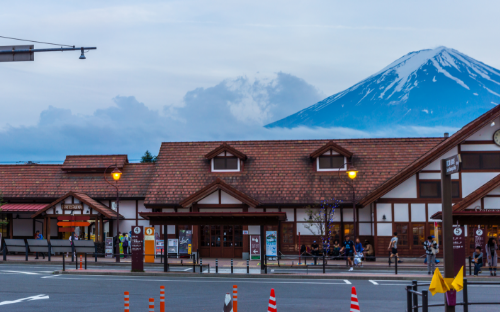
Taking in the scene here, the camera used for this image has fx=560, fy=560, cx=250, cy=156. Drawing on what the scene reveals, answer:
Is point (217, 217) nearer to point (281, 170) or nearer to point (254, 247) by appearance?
point (254, 247)

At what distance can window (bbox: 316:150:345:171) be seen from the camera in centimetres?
3553

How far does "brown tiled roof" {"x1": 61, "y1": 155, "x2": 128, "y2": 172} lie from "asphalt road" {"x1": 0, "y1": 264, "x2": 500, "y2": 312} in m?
15.1

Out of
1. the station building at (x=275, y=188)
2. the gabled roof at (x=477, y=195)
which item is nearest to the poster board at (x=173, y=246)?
the station building at (x=275, y=188)

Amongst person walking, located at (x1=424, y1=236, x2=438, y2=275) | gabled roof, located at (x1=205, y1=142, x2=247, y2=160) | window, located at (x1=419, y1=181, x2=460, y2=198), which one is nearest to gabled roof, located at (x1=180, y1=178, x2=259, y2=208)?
gabled roof, located at (x1=205, y1=142, x2=247, y2=160)

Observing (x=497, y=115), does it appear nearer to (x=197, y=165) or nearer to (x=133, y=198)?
(x=197, y=165)

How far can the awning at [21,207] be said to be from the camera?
35438mm

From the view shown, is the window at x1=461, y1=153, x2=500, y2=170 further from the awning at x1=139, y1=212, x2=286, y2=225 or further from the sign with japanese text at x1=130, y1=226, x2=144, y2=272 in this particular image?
the sign with japanese text at x1=130, y1=226, x2=144, y2=272

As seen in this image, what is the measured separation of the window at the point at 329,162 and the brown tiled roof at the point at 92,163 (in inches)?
540

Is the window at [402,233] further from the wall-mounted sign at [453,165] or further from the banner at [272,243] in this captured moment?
the wall-mounted sign at [453,165]

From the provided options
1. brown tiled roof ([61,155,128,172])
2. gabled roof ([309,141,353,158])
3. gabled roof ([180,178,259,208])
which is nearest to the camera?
gabled roof ([180,178,259,208])

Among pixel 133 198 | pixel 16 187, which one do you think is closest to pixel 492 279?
pixel 133 198

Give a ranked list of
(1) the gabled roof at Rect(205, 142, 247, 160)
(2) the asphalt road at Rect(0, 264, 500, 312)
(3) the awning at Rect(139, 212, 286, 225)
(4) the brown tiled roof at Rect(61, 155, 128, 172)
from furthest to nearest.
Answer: (4) the brown tiled roof at Rect(61, 155, 128, 172) < (1) the gabled roof at Rect(205, 142, 247, 160) < (3) the awning at Rect(139, 212, 286, 225) < (2) the asphalt road at Rect(0, 264, 500, 312)

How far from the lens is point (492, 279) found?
23031 mm

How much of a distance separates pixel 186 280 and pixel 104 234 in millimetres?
15214
